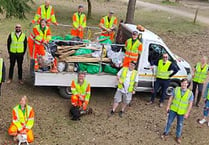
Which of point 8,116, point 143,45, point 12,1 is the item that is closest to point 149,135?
point 143,45

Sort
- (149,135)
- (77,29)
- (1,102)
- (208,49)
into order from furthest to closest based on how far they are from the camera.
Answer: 1. (208,49)
2. (77,29)
3. (1,102)
4. (149,135)

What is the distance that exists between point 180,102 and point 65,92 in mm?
3431

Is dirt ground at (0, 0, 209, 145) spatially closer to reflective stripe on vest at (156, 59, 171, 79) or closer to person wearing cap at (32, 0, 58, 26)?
reflective stripe on vest at (156, 59, 171, 79)

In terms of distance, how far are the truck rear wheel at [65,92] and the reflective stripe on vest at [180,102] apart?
3.15m

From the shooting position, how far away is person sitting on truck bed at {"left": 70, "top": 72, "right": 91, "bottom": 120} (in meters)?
8.09

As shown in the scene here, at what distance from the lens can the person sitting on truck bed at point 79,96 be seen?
8.09 meters

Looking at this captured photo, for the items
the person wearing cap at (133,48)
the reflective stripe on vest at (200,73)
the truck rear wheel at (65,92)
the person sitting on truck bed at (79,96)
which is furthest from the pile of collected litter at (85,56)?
the reflective stripe on vest at (200,73)

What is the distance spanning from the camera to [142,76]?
361 inches

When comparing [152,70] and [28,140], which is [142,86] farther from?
[28,140]

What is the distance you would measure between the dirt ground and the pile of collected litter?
105 cm

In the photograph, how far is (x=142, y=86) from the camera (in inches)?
368

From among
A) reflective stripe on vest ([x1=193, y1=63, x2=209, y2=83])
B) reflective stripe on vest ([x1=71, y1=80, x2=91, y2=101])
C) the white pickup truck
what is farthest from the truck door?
reflective stripe on vest ([x1=71, y1=80, x2=91, y2=101])

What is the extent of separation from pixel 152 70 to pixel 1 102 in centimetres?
437

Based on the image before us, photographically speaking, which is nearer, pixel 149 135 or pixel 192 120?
pixel 149 135
